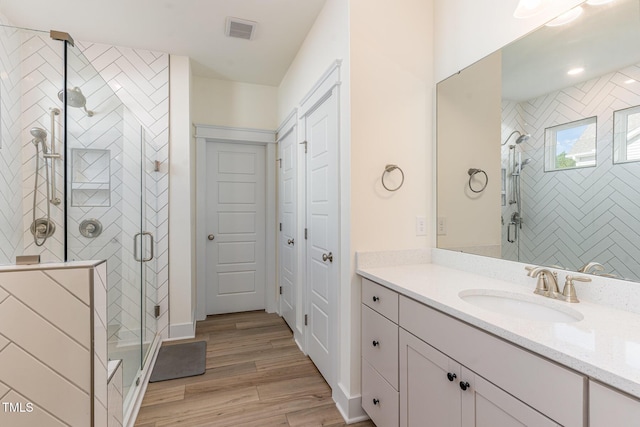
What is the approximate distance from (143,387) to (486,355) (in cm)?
228

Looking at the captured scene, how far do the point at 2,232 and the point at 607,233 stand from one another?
245cm

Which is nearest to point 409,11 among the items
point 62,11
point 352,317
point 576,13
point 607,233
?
point 576,13

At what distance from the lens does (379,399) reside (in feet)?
5.17

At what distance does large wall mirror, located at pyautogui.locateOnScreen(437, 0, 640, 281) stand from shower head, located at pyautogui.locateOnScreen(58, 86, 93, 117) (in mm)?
2042

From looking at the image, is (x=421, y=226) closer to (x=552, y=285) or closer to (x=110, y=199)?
(x=552, y=285)

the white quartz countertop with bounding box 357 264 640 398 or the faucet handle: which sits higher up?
the faucet handle

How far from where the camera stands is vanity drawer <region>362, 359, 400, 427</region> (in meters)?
1.46

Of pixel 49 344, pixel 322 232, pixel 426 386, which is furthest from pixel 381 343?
pixel 49 344

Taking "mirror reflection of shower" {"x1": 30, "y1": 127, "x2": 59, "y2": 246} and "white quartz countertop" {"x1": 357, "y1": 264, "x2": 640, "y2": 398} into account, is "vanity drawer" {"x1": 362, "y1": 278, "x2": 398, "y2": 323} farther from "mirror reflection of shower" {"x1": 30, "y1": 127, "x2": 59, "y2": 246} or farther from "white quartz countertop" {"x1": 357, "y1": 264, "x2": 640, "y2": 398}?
"mirror reflection of shower" {"x1": 30, "y1": 127, "x2": 59, "y2": 246}

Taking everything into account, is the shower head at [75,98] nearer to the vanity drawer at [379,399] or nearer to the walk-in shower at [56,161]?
the walk-in shower at [56,161]

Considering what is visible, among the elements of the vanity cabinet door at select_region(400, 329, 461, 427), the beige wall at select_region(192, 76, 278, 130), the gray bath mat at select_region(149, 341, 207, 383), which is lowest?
the gray bath mat at select_region(149, 341, 207, 383)

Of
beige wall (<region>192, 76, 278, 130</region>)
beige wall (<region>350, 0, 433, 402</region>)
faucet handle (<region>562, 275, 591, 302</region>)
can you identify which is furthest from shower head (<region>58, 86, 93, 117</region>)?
faucet handle (<region>562, 275, 591, 302</region>)

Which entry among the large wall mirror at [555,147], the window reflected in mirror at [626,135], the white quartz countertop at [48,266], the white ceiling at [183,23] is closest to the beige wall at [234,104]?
the white ceiling at [183,23]

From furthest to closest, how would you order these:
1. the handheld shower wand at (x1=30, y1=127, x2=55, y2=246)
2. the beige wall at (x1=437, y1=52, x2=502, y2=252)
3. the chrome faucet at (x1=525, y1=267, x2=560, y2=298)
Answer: the beige wall at (x1=437, y1=52, x2=502, y2=252), the handheld shower wand at (x1=30, y1=127, x2=55, y2=246), the chrome faucet at (x1=525, y1=267, x2=560, y2=298)
